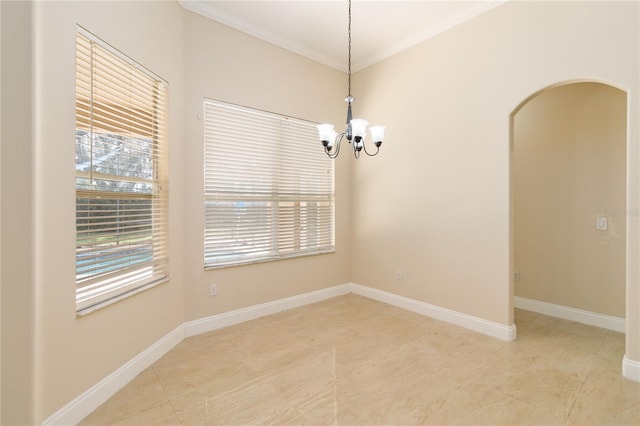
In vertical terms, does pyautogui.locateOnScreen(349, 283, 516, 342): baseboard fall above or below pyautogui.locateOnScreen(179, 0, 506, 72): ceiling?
below

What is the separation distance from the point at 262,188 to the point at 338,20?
2073mm

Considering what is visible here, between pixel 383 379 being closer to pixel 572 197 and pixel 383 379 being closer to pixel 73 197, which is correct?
pixel 73 197

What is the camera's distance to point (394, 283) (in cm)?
412

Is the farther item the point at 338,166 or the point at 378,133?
the point at 338,166

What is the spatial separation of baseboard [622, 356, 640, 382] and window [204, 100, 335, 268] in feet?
10.2

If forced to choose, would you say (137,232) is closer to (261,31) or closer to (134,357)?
(134,357)

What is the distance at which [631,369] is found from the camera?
92.0 inches

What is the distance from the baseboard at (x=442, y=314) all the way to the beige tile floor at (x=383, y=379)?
109 mm

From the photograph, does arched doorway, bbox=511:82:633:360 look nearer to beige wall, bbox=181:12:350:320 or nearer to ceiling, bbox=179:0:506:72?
ceiling, bbox=179:0:506:72

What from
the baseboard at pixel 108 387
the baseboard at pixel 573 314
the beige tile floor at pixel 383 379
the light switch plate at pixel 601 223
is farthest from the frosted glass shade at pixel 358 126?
the baseboard at pixel 573 314

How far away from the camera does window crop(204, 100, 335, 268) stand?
336cm

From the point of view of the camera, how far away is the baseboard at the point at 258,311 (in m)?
3.22

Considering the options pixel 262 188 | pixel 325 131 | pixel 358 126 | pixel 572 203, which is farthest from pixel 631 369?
pixel 262 188

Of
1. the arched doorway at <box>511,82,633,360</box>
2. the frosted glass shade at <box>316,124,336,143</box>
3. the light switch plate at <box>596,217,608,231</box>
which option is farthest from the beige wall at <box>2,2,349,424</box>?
the light switch plate at <box>596,217,608,231</box>
